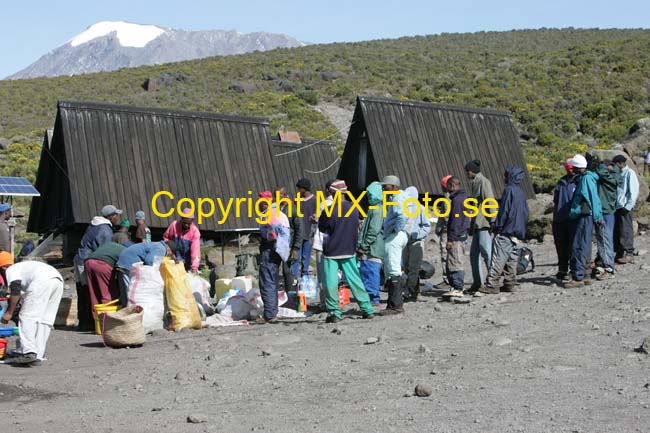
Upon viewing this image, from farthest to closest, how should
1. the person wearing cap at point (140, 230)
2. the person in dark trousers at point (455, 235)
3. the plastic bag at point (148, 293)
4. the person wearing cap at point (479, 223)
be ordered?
the person wearing cap at point (140, 230) → the person in dark trousers at point (455, 235) → the person wearing cap at point (479, 223) → the plastic bag at point (148, 293)

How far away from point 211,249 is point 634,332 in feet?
52.5

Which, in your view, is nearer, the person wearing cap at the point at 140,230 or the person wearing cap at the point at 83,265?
the person wearing cap at the point at 83,265

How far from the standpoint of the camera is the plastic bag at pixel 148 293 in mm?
12633

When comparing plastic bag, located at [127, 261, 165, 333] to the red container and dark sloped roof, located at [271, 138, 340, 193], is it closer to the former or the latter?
the red container

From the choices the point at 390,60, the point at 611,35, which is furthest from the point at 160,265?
the point at 611,35

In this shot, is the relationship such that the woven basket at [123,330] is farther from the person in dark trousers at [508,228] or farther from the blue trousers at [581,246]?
the blue trousers at [581,246]

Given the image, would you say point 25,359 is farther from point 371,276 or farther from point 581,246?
point 581,246

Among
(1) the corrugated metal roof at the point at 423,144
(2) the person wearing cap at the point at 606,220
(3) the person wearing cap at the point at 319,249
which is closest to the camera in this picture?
A: (3) the person wearing cap at the point at 319,249

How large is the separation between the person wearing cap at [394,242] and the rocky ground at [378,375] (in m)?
0.31

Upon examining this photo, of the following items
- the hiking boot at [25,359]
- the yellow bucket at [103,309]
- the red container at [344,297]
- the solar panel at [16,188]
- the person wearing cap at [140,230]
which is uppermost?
the solar panel at [16,188]

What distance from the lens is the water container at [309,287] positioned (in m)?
14.2

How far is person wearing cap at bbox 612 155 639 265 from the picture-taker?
1496cm

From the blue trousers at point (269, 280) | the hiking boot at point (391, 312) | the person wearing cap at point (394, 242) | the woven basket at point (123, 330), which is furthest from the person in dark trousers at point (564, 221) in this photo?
the woven basket at point (123, 330)

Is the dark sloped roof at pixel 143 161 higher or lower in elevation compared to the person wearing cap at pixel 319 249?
higher
